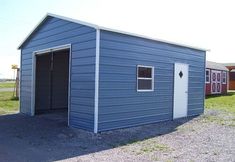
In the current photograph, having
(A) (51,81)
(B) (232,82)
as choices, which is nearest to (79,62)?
(A) (51,81)

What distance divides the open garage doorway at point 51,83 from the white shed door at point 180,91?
4891 mm

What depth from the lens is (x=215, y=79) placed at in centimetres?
2802

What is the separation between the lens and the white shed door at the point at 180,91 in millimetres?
12513

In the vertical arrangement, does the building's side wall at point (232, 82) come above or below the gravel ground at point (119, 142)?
above

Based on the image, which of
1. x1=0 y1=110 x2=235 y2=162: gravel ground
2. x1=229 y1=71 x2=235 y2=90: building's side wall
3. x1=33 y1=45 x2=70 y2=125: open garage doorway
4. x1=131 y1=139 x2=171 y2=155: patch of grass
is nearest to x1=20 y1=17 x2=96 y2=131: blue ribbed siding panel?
x1=0 y1=110 x2=235 y2=162: gravel ground

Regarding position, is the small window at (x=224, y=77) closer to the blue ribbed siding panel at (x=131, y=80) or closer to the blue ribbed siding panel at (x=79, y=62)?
the blue ribbed siding panel at (x=131, y=80)

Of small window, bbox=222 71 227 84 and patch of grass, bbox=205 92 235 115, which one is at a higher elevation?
small window, bbox=222 71 227 84

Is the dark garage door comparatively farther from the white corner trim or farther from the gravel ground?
the white corner trim

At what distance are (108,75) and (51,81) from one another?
19.9 feet

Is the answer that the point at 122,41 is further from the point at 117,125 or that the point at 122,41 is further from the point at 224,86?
the point at 224,86

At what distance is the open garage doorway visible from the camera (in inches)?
542

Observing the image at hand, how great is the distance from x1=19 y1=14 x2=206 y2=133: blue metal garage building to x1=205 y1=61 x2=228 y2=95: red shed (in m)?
12.7

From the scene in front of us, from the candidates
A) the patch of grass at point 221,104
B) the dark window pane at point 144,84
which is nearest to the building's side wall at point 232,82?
the patch of grass at point 221,104

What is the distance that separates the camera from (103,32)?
30.0ft
